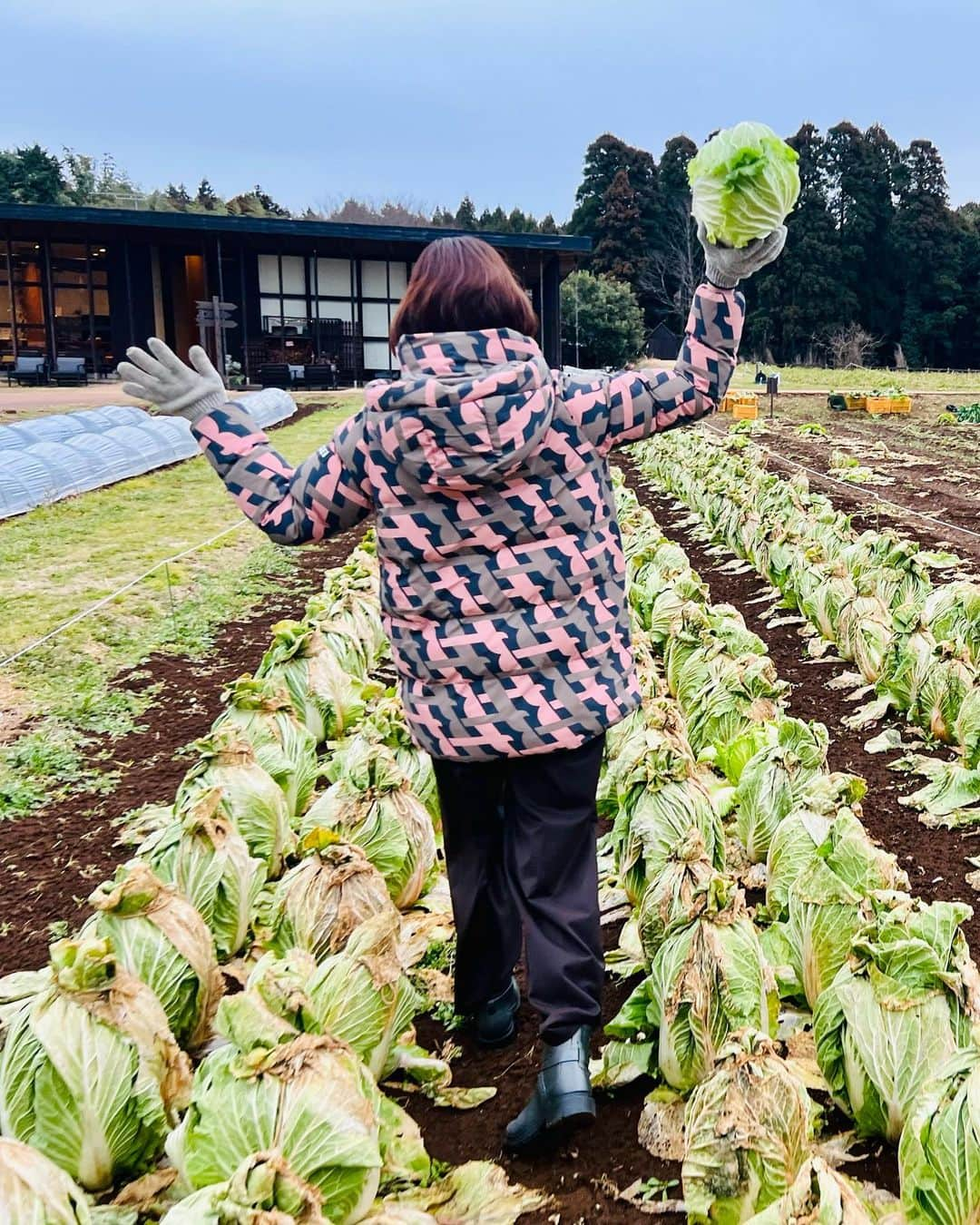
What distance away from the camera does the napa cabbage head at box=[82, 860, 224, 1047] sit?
2527 millimetres

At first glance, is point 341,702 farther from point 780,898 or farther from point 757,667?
point 780,898

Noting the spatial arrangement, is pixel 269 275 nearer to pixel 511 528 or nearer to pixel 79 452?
pixel 79 452

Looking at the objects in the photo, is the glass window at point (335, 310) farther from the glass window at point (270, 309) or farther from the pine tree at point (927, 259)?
the pine tree at point (927, 259)

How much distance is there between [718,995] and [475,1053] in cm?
71

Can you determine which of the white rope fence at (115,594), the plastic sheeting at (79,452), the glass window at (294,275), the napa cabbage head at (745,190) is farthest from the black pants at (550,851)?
the glass window at (294,275)

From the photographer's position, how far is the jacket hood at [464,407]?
7.03 ft

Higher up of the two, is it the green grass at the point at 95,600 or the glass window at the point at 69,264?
the glass window at the point at 69,264

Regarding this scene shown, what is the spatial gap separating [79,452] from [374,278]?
725 inches

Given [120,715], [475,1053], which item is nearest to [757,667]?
[475,1053]

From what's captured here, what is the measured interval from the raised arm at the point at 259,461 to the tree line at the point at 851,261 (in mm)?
48408

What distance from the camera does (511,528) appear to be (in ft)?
7.47

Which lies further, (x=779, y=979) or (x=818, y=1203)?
(x=779, y=979)

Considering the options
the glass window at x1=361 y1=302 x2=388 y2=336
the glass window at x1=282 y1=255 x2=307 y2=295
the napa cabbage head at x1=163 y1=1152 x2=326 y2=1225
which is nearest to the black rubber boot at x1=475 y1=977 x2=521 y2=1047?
the napa cabbage head at x1=163 y1=1152 x2=326 y2=1225

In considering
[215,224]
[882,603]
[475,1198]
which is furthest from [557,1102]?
[215,224]
